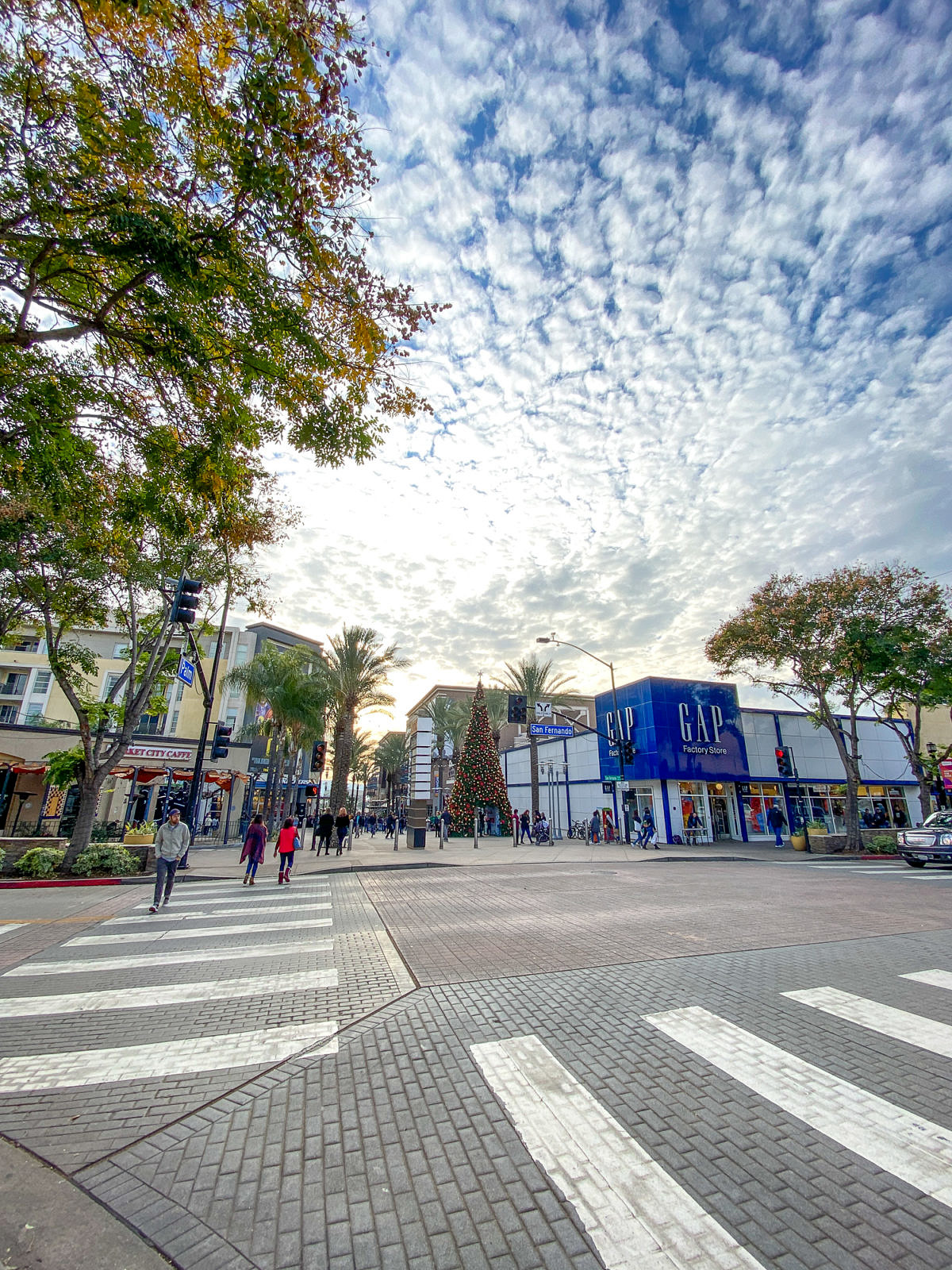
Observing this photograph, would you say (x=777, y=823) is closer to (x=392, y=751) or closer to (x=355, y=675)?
(x=355, y=675)

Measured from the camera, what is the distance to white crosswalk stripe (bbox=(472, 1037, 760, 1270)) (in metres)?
2.40

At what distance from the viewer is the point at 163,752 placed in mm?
32312

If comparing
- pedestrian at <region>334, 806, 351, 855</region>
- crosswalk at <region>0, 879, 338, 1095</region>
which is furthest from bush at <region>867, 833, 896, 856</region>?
crosswalk at <region>0, 879, 338, 1095</region>

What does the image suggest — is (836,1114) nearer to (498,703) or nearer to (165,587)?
(165,587)

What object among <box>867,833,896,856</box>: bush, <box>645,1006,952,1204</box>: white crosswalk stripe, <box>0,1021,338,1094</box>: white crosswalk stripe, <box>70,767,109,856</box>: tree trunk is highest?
<box>70,767,109,856</box>: tree trunk

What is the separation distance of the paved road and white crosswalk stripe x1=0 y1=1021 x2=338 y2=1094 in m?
0.03

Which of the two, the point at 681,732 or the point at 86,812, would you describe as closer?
the point at 86,812

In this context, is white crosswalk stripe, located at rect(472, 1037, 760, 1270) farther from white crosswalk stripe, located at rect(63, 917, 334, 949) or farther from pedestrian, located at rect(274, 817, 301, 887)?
pedestrian, located at rect(274, 817, 301, 887)

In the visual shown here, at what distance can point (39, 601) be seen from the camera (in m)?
15.2

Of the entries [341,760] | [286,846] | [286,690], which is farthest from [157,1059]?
[286,690]

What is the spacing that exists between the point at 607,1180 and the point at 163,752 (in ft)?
115

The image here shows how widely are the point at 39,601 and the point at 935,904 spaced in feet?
73.1

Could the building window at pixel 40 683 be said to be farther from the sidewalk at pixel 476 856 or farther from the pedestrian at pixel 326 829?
the pedestrian at pixel 326 829

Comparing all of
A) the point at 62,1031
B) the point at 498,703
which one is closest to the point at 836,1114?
the point at 62,1031
